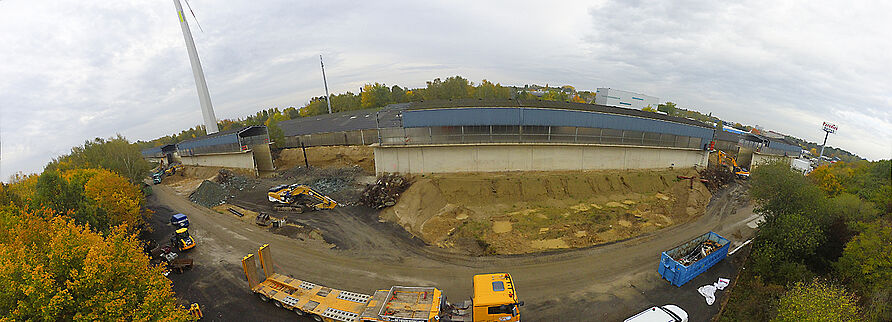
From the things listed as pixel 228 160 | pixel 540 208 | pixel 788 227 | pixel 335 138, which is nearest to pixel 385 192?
pixel 540 208

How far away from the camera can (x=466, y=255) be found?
19.8m

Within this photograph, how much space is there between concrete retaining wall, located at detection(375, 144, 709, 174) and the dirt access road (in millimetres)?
7576

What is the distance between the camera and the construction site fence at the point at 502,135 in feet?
90.3

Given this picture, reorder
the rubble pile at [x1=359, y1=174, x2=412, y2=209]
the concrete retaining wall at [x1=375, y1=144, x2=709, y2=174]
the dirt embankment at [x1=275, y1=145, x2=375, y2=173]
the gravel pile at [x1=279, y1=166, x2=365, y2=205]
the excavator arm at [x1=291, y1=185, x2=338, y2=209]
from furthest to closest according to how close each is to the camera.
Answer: the dirt embankment at [x1=275, y1=145, x2=375, y2=173]
the gravel pile at [x1=279, y1=166, x2=365, y2=205]
the excavator arm at [x1=291, y1=185, x2=338, y2=209]
the concrete retaining wall at [x1=375, y1=144, x2=709, y2=174]
the rubble pile at [x1=359, y1=174, x2=412, y2=209]

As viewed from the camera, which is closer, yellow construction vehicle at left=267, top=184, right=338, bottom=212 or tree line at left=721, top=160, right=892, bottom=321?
tree line at left=721, top=160, right=892, bottom=321

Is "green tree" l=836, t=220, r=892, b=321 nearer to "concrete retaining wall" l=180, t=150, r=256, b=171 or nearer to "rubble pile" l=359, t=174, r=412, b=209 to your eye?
"rubble pile" l=359, t=174, r=412, b=209

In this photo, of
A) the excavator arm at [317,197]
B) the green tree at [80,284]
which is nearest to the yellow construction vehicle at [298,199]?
the excavator arm at [317,197]

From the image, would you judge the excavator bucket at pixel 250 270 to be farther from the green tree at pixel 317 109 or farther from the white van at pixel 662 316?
the green tree at pixel 317 109

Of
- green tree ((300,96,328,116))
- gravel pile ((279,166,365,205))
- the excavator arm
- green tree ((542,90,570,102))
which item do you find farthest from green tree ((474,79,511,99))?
the excavator arm

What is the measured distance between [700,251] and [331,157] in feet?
130

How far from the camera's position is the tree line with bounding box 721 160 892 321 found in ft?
41.1

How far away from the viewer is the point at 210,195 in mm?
33406

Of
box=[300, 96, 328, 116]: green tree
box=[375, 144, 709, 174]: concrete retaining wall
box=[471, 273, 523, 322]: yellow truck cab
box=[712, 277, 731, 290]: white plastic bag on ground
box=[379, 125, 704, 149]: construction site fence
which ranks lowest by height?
box=[712, 277, 731, 290]: white plastic bag on ground

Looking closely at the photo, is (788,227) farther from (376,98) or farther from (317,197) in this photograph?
(376,98)
